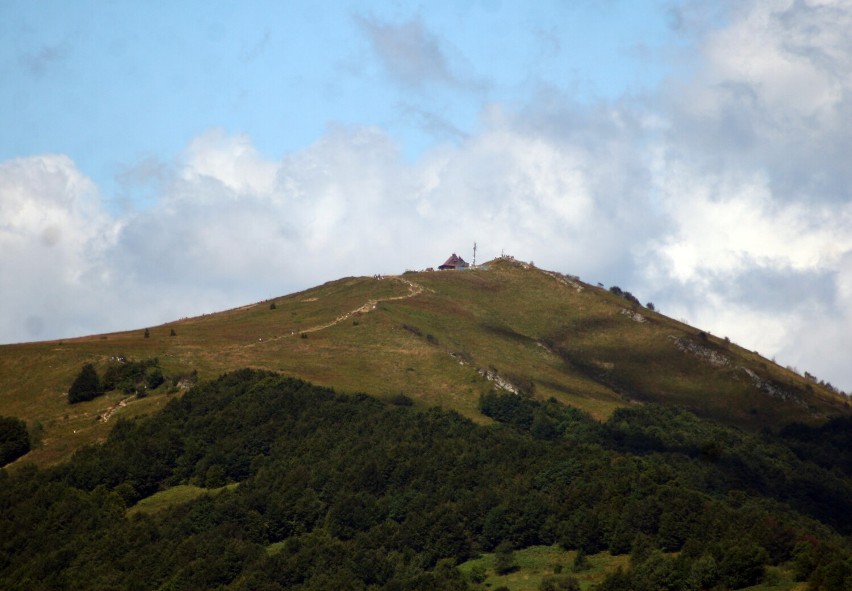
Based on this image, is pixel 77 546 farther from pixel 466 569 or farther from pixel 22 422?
pixel 466 569

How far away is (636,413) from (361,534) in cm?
6093

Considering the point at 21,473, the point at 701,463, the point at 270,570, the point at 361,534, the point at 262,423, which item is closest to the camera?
the point at 270,570

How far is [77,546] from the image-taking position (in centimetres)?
12331

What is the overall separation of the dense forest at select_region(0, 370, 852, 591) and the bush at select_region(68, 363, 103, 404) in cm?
1030

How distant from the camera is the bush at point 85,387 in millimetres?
151625

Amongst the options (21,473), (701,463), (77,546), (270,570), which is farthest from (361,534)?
(701,463)

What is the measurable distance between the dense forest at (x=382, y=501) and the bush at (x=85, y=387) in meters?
10.3

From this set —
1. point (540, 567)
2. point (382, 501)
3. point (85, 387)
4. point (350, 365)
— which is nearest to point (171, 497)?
point (382, 501)

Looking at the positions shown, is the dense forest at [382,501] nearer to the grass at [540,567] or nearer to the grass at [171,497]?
the grass at [171,497]

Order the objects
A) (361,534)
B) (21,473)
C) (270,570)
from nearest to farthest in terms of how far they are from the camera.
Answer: (270,570), (361,534), (21,473)

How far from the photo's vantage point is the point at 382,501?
129375 millimetres

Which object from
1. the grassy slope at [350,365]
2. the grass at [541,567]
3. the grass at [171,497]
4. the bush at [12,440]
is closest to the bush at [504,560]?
the grass at [541,567]

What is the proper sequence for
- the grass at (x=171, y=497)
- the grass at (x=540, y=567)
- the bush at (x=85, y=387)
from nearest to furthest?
the grass at (x=540, y=567)
the grass at (x=171, y=497)
the bush at (x=85, y=387)

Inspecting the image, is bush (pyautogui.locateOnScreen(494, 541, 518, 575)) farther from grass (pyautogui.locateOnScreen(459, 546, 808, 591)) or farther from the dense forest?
the dense forest
